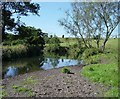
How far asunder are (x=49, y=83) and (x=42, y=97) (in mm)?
2513

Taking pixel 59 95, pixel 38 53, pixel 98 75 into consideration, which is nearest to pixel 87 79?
pixel 98 75

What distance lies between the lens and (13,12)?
43531 millimetres

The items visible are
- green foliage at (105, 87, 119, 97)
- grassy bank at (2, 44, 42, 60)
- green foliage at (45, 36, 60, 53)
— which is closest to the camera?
green foliage at (105, 87, 119, 97)

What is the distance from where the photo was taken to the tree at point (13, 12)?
41.4m

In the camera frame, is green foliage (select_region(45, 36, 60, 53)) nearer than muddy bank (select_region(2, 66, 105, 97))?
No

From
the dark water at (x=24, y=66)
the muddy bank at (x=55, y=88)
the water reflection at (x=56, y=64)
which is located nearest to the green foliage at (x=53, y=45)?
the water reflection at (x=56, y=64)

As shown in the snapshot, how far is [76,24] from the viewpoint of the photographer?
34.4 meters

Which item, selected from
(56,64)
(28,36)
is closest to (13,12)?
(28,36)

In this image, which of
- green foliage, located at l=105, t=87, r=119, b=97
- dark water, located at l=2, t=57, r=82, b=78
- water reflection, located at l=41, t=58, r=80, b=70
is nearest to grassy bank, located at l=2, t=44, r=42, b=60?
dark water, located at l=2, t=57, r=82, b=78

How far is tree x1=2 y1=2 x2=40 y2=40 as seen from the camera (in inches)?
1631

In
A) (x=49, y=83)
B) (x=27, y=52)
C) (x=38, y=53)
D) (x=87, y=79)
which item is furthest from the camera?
(x=38, y=53)

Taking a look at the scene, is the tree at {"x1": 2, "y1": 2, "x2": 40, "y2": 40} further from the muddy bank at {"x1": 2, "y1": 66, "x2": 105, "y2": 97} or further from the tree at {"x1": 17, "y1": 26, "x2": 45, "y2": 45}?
the muddy bank at {"x1": 2, "y1": 66, "x2": 105, "y2": 97}

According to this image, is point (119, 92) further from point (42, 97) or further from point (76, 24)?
point (76, 24)

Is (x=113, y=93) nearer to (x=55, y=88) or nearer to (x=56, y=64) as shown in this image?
(x=55, y=88)
